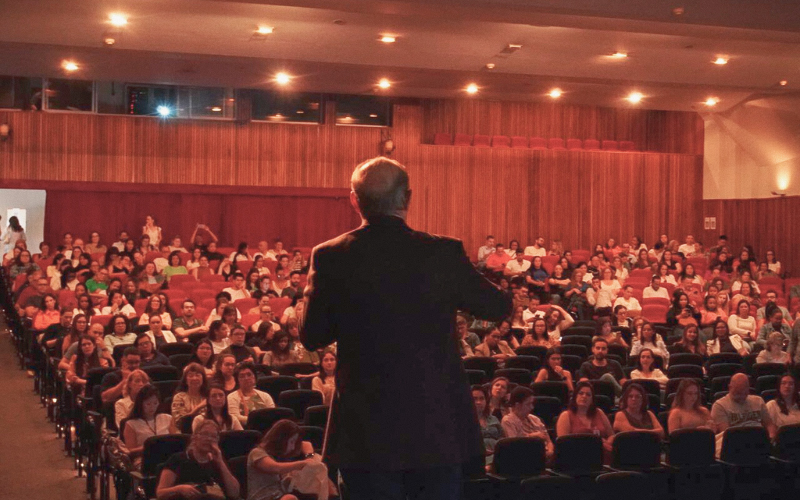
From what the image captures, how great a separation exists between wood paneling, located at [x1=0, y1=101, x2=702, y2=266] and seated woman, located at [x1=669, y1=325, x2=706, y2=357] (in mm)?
8174

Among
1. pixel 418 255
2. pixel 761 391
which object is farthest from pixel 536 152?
pixel 418 255

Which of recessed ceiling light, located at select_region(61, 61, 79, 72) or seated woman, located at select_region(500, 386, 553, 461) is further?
recessed ceiling light, located at select_region(61, 61, 79, 72)

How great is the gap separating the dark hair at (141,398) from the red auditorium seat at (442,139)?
503 inches

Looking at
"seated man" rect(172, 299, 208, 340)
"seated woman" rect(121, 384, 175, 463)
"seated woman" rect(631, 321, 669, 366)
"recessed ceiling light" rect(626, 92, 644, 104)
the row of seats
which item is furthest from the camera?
the row of seats

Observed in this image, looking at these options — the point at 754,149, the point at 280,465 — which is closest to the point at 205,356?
the point at 280,465

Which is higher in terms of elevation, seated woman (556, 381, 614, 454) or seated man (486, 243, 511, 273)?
seated man (486, 243, 511, 273)

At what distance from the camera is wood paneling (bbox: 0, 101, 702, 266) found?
55.0 feet

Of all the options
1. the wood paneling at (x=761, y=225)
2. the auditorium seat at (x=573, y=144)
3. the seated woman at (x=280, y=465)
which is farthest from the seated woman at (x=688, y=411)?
the auditorium seat at (x=573, y=144)

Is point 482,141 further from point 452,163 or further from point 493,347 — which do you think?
point 493,347

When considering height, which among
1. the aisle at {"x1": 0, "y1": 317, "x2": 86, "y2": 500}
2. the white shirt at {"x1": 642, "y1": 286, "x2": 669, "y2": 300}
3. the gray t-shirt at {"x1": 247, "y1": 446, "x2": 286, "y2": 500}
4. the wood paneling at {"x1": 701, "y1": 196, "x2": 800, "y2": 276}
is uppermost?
the wood paneling at {"x1": 701, "y1": 196, "x2": 800, "y2": 276}

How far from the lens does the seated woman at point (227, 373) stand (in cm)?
753

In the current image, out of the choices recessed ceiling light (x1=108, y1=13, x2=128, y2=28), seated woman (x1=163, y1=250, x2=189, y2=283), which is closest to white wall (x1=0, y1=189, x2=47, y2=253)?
seated woman (x1=163, y1=250, x2=189, y2=283)

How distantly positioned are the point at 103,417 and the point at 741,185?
15.7 m

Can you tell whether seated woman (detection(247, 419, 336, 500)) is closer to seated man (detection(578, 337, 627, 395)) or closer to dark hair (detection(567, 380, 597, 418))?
dark hair (detection(567, 380, 597, 418))
